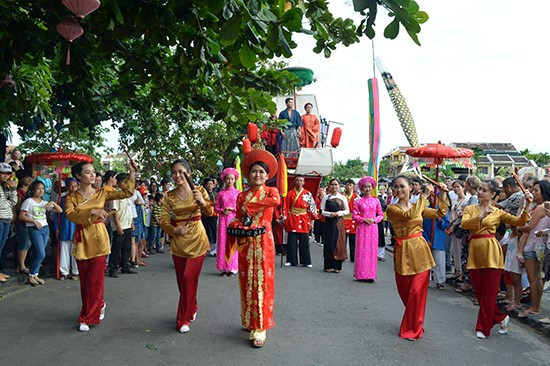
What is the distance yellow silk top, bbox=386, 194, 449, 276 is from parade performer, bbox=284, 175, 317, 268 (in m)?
4.91

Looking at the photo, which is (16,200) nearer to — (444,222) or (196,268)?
(196,268)

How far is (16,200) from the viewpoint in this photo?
7.88 metres

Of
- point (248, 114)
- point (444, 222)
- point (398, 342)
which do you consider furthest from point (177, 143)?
point (398, 342)

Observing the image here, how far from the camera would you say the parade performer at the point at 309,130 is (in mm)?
12664

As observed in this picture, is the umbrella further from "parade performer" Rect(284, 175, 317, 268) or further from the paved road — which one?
"parade performer" Rect(284, 175, 317, 268)

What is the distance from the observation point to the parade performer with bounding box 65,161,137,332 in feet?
17.6

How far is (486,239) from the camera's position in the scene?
547 cm

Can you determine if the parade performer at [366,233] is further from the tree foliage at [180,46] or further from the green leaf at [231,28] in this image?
the green leaf at [231,28]

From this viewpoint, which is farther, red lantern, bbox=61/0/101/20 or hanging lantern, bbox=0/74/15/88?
hanging lantern, bbox=0/74/15/88

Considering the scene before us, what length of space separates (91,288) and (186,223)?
4.26 ft

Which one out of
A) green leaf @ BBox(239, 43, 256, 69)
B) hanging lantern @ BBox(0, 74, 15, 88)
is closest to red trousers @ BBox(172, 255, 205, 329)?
green leaf @ BBox(239, 43, 256, 69)

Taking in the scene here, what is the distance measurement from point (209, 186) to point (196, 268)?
6.52 m

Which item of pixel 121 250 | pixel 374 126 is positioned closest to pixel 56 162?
pixel 121 250

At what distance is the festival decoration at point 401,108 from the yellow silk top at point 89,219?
38.3 ft
